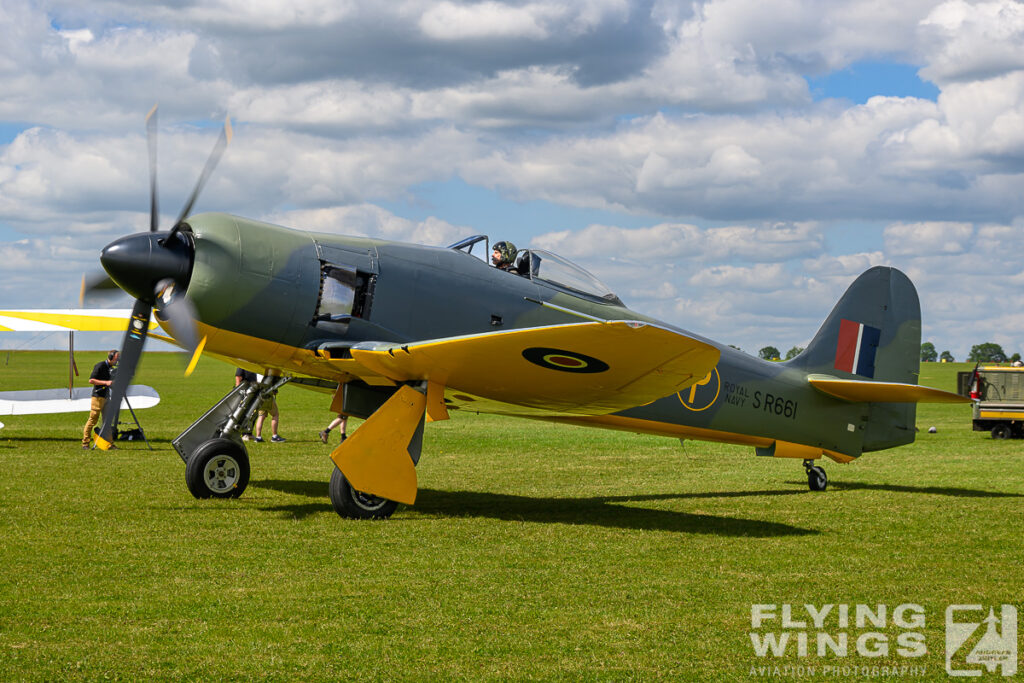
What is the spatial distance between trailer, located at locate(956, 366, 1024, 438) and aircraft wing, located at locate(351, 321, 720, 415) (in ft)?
54.3

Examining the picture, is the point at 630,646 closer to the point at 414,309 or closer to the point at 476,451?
the point at 414,309

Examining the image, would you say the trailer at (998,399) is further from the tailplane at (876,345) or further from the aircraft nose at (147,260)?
the aircraft nose at (147,260)

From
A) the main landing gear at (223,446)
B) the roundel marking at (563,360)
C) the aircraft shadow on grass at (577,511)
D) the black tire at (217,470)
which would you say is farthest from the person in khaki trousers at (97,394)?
the roundel marking at (563,360)

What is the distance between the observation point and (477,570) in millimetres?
6758

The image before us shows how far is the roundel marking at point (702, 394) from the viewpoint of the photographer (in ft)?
35.9

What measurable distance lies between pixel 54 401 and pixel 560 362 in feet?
50.8

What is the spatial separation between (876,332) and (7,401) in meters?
16.8

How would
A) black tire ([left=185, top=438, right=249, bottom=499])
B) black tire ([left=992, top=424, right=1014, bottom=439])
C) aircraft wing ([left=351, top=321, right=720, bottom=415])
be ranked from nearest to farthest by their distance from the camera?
aircraft wing ([left=351, top=321, right=720, bottom=415]) < black tire ([left=185, top=438, right=249, bottom=499]) < black tire ([left=992, top=424, right=1014, bottom=439])

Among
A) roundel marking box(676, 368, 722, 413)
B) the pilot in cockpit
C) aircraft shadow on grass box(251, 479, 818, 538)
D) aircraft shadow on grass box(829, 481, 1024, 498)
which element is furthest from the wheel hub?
aircraft shadow on grass box(829, 481, 1024, 498)

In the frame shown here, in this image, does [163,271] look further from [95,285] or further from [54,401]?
[54,401]

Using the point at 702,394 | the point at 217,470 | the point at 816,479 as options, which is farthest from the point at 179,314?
the point at 816,479

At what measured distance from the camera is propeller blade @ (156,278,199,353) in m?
8.33

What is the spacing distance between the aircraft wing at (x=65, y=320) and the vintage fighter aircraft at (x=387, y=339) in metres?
7.43

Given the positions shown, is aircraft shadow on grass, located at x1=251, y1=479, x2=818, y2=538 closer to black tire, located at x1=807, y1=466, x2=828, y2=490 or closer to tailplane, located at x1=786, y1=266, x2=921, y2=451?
black tire, located at x1=807, y1=466, x2=828, y2=490
